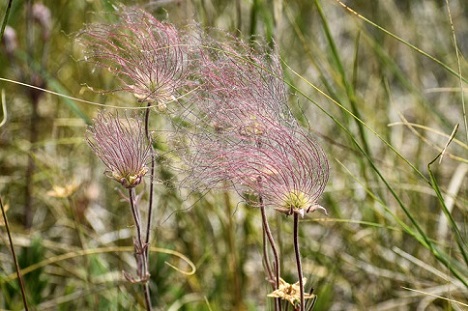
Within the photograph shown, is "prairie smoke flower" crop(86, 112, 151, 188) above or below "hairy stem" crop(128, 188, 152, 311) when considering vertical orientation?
above

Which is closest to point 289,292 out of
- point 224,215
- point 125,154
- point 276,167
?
point 276,167

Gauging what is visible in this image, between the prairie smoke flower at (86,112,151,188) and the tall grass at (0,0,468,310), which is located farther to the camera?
the tall grass at (0,0,468,310)

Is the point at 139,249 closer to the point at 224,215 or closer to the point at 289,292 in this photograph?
the point at 289,292

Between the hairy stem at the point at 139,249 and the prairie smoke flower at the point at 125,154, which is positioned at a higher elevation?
the prairie smoke flower at the point at 125,154

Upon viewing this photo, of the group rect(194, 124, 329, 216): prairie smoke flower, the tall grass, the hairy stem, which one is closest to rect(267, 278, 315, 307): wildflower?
rect(194, 124, 329, 216): prairie smoke flower

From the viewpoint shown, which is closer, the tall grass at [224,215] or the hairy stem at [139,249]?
the hairy stem at [139,249]

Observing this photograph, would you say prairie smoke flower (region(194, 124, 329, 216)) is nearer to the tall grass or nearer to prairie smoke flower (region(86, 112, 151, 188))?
prairie smoke flower (region(86, 112, 151, 188))

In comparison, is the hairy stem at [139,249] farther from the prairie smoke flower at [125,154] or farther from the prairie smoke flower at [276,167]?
the prairie smoke flower at [276,167]

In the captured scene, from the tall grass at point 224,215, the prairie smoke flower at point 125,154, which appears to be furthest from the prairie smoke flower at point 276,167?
the tall grass at point 224,215

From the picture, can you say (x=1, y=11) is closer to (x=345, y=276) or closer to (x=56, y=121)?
(x=56, y=121)
